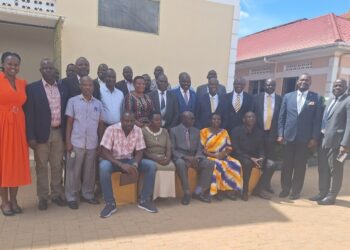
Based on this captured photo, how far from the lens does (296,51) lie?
11.7 m

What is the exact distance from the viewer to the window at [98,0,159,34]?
7.64 metres

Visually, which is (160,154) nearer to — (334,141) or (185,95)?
(185,95)

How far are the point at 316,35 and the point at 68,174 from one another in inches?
459

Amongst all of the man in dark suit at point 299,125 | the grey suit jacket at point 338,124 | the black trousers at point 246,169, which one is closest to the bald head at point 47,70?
the black trousers at point 246,169

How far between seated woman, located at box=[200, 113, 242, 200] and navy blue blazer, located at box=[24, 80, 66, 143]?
2.44 metres

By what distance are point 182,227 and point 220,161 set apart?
59.3 inches

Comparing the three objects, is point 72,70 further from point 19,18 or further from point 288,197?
point 288,197

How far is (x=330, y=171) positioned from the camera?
5160 mm

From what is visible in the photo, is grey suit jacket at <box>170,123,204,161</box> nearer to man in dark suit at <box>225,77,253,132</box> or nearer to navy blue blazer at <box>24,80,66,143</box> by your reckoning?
man in dark suit at <box>225,77,253,132</box>

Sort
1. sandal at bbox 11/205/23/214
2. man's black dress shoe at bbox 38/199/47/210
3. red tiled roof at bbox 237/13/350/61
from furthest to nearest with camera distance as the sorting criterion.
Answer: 1. red tiled roof at bbox 237/13/350/61
2. man's black dress shoe at bbox 38/199/47/210
3. sandal at bbox 11/205/23/214

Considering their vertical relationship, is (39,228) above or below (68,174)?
below

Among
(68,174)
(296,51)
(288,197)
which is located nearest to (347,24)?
(296,51)

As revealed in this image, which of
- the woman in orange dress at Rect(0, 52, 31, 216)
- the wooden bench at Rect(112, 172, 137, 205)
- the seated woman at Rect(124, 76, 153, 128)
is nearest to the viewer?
the woman in orange dress at Rect(0, 52, 31, 216)

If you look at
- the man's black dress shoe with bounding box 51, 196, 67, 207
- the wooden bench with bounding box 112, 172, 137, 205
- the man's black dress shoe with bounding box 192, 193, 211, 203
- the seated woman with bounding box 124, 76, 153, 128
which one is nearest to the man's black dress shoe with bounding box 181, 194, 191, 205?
the man's black dress shoe with bounding box 192, 193, 211, 203
